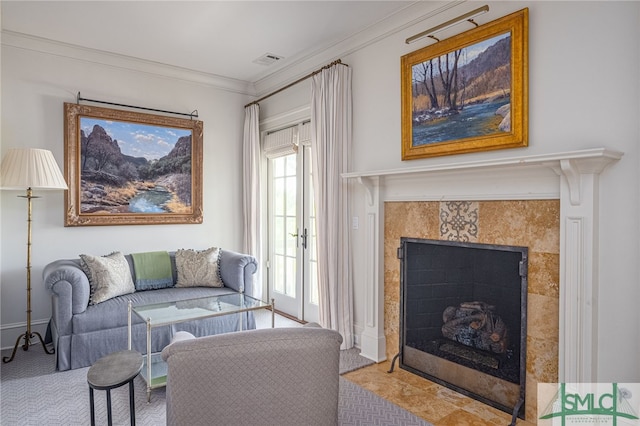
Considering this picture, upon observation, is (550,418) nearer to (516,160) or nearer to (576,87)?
(516,160)

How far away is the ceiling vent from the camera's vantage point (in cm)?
399

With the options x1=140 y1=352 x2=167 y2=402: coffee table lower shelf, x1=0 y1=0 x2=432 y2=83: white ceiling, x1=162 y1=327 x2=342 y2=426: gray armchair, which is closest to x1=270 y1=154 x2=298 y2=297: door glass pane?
x1=0 y1=0 x2=432 y2=83: white ceiling

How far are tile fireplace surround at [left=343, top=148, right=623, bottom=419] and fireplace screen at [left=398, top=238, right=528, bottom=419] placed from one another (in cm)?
8

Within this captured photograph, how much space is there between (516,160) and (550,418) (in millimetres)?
1490

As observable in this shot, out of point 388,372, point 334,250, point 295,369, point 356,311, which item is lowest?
point 388,372

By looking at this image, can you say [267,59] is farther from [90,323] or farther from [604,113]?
[604,113]

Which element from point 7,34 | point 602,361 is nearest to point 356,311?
point 602,361

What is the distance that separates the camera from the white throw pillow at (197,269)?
390 cm

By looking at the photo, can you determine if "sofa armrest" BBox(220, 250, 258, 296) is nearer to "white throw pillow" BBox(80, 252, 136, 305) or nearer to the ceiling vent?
"white throw pillow" BBox(80, 252, 136, 305)

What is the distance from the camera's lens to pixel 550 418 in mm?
2209

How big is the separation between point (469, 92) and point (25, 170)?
3512mm

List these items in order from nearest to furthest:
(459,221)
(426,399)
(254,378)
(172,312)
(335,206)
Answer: (254,378) < (426,399) < (459,221) < (172,312) < (335,206)

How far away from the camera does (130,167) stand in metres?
4.10

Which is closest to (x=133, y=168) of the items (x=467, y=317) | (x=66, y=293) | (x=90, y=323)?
(x=66, y=293)
